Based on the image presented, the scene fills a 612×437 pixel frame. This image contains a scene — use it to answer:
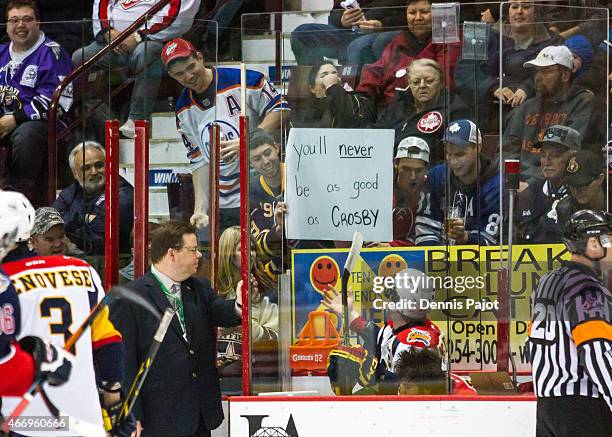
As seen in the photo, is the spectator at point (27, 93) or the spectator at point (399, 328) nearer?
the spectator at point (399, 328)

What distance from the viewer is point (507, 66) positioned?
20.2ft

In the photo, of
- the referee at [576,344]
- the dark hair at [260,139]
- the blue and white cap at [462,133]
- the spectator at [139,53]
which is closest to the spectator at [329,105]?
the dark hair at [260,139]

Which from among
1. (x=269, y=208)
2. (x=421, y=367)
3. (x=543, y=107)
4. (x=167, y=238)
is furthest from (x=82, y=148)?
(x=543, y=107)

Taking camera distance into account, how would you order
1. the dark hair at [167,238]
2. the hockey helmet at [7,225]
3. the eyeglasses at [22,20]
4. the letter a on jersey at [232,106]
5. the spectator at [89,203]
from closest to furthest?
the hockey helmet at [7,225] → the dark hair at [167,238] → the spectator at [89,203] → the letter a on jersey at [232,106] → the eyeglasses at [22,20]

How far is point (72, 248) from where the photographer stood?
634cm

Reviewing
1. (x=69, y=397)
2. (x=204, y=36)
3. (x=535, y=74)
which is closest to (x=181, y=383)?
(x=69, y=397)

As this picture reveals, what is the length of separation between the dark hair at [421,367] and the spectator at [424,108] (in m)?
0.87

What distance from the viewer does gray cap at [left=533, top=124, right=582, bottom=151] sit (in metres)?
6.12

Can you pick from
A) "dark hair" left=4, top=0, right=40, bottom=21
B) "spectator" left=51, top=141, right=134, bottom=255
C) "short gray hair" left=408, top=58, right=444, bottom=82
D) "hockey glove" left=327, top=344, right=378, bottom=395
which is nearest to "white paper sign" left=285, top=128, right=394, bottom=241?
"short gray hair" left=408, top=58, right=444, bottom=82

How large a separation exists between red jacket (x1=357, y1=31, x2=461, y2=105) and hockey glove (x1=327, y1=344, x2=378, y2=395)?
115 cm

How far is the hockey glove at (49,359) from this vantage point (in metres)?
4.78

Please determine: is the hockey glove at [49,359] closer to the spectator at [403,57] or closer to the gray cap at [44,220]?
the gray cap at [44,220]

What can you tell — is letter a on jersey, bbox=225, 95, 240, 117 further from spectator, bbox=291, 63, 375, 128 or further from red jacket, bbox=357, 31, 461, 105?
red jacket, bbox=357, 31, 461, 105

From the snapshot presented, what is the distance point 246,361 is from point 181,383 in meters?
0.44
